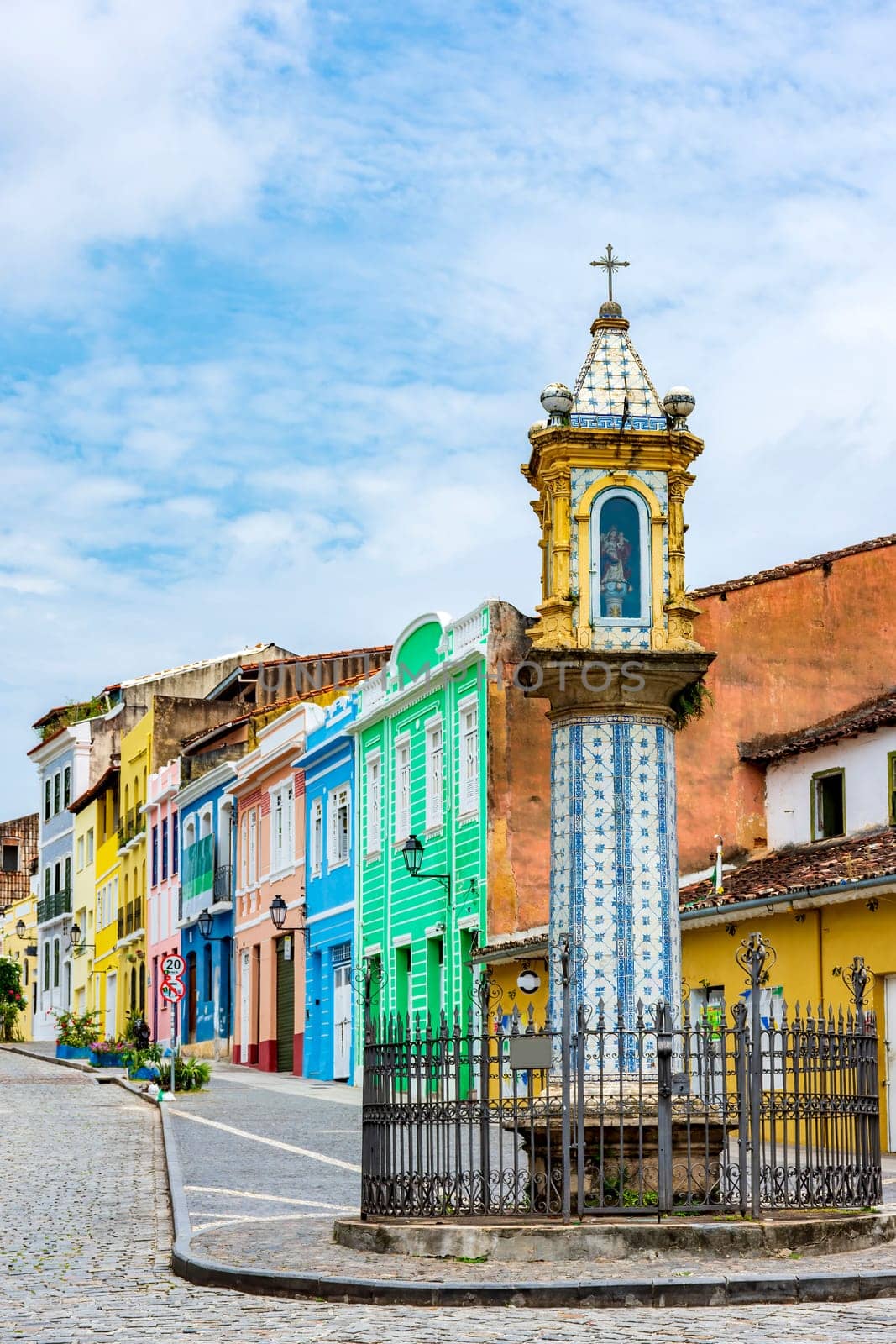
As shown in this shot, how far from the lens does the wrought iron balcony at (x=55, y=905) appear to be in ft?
211

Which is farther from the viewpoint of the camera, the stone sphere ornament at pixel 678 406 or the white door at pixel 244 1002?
the white door at pixel 244 1002

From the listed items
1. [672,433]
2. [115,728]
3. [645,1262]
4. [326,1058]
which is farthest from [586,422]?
Result: [115,728]

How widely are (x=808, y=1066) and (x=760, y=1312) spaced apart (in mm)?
2376

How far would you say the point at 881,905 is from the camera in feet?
66.3

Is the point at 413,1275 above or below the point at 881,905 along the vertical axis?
below

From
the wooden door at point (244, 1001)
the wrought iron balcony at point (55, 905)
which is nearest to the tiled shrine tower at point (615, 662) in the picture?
the wooden door at point (244, 1001)

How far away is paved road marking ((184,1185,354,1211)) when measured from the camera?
48.8 feet

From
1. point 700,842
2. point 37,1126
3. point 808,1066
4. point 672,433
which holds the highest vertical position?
point 672,433

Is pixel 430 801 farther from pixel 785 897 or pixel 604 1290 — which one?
pixel 604 1290

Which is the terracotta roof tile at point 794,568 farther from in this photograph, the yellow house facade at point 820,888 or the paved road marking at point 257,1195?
the paved road marking at point 257,1195

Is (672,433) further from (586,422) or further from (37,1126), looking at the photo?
(37,1126)

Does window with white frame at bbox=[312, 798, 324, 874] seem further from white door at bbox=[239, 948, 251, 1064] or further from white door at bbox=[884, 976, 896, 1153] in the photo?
white door at bbox=[884, 976, 896, 1153]

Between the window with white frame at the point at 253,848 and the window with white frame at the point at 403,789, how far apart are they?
914cm

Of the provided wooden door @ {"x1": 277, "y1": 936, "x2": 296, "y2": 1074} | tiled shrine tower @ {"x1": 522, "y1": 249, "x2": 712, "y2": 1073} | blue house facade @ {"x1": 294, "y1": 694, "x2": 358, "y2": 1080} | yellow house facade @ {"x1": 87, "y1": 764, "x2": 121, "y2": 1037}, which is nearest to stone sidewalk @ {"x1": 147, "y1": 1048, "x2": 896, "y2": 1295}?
tiled shrine tower @ {"x1": 522, "y1": 249, "x2": 712, "y2": 1073}
